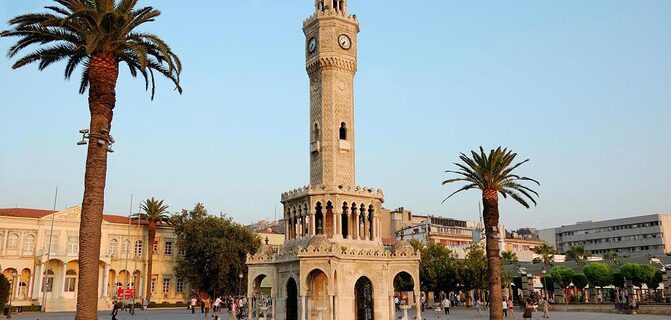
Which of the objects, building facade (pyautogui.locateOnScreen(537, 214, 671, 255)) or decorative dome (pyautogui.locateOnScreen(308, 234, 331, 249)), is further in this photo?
building facade (pyautogui.locateOnScreen(537, 214, 671, 255))

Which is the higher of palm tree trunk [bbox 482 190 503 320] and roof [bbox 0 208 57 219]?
roof [bbox 0 208 57 219]

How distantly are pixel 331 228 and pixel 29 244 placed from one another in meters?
41.0

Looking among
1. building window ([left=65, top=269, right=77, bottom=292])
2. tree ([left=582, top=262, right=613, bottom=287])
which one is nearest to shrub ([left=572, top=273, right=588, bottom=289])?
tree ([left=582, top=262, right=613, bottom=287])

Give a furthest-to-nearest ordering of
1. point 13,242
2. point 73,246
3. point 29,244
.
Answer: point 73,246, point 29,244, point 13,242

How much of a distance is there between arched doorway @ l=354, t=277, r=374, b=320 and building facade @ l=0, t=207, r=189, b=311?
27165 millimetres

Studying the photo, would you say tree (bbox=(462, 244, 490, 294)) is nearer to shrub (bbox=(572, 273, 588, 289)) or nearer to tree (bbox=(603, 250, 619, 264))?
shrub (bbox=(572, 273, 588, 289))

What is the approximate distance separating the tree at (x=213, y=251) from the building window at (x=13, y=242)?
1665cm

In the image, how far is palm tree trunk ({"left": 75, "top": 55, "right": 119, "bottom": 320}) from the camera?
19.5 metres

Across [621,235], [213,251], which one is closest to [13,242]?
[213,251]

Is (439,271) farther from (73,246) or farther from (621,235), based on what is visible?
(621,235)

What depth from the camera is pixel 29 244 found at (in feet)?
201

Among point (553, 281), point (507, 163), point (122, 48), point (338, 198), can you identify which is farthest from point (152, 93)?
point (553, 281)

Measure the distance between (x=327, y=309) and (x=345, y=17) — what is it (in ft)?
67.3

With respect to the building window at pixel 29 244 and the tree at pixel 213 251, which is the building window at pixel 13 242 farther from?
the tree at pixel 213 251
